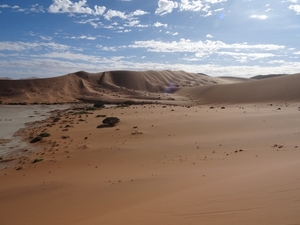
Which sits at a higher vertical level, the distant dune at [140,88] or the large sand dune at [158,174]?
the distant dune at [140,88]

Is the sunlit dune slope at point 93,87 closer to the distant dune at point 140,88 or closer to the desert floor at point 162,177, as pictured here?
the distant dune at point 140,88

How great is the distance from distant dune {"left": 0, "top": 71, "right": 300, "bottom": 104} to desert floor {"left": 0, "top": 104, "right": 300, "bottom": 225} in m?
26.1

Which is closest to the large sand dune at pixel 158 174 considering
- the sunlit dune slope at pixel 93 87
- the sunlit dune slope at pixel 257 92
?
the sunlit dune slope at pixel 257 92

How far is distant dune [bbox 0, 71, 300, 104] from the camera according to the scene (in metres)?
42.3

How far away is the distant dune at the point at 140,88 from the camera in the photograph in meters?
42.3

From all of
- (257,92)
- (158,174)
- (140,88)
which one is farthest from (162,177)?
(140,88)

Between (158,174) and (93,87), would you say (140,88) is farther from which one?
(158,174)

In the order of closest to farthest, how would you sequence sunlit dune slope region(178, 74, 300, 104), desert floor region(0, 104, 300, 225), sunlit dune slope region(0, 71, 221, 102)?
desert floor region(0, 104, 300, 225), sunlit dune slope region(178, 74, 300, 104), sunlit dune slope region(0, 71, 221, 102)

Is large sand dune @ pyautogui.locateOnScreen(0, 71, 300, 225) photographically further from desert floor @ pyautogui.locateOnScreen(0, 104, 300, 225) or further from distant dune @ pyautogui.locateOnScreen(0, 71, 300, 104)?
distant dune @ pyautogui.locateOnScreen(0, 71, 300, 104)

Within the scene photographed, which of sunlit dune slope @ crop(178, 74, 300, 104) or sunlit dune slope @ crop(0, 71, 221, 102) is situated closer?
sunlit dune slope @ crop(178, 74, 300, 104)

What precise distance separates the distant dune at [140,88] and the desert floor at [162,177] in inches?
1026

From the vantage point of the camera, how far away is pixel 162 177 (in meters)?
8.47

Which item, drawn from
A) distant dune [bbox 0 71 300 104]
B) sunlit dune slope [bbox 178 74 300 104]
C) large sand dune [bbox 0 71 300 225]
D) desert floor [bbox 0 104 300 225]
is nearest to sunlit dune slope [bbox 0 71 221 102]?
distant dune [bbox 0 71 300 104]

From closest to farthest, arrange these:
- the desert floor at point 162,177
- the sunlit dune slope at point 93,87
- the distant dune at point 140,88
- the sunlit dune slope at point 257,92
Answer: the desert floor at point 162,177 → the sunlit dune slope at point 257,92 → the distant dune at point 140,88 → the sunlit dune slope at point 93,87
